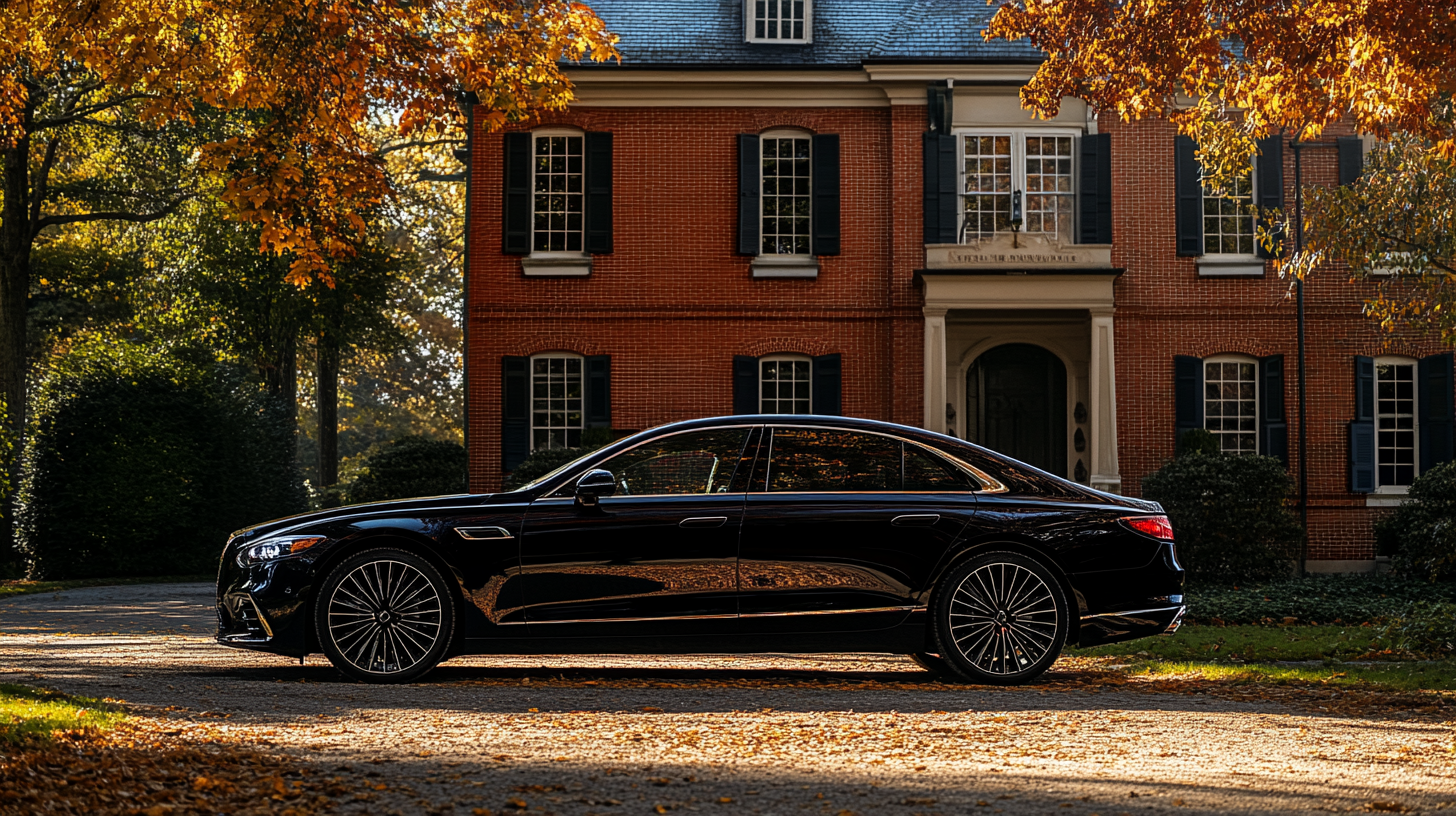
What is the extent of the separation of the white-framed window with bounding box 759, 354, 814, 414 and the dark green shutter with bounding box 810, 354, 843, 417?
0.15 m

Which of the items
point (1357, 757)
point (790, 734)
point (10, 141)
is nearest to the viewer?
point (1357, 757)

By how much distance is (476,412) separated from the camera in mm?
20578

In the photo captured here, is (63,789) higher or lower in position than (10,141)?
lower

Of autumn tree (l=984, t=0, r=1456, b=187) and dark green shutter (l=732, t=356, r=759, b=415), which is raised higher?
autumn tree (l=984, t=0, r=1456, b=187)

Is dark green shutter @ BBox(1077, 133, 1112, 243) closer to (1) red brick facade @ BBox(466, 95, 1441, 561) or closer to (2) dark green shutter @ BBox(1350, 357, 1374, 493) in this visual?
(1) red brick facade @ BBox(466, 95, 1441, 561)

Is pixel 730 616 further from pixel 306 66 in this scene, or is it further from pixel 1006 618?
pixel 306 66

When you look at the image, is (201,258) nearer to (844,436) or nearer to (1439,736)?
(844,436)

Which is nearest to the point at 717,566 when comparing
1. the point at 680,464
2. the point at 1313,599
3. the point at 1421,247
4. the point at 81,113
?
the point at 680,464

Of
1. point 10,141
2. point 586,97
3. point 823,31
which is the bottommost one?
point 10,141

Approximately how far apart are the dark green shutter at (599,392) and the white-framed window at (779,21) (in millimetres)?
5824

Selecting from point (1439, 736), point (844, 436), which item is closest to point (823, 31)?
point (844, 436)

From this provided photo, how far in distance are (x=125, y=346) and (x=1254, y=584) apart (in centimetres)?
1709

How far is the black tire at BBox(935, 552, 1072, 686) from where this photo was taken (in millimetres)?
7516

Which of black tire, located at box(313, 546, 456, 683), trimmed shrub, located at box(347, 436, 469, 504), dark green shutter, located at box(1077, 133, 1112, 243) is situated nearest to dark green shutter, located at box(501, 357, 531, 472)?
trimmed shrub, located at box(347, 436, 469, 504)
